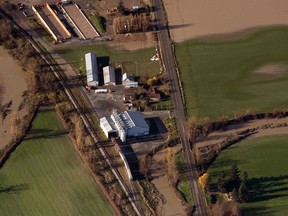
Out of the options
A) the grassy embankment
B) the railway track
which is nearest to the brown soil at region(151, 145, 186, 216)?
the grassy embankment

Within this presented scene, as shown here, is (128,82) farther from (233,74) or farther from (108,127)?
(233,74)

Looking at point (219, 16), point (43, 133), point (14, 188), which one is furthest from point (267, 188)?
point (219, 16)

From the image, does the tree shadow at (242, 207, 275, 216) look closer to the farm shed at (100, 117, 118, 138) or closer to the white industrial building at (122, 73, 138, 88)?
the farm shed at (100, 117, 118, 138)

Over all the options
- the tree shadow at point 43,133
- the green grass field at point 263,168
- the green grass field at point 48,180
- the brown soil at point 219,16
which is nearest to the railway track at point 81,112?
the green grass field at point 48,180

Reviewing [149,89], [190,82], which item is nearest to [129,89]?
[149,89]

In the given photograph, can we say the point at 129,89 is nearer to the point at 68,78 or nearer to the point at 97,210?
the point at 68,78

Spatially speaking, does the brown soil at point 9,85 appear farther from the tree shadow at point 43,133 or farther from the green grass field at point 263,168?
the green grass field at point 263,168
